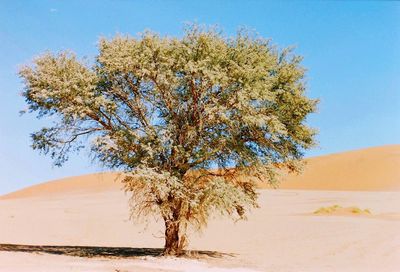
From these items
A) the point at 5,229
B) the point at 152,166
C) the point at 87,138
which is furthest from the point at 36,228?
the point at 152,166

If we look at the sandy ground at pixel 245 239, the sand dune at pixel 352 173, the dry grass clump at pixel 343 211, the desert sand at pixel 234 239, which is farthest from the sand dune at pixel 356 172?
the dry grass clump at pixel 343 211

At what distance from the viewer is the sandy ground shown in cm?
2161

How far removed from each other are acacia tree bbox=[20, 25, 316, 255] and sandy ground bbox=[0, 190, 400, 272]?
9.22 feet

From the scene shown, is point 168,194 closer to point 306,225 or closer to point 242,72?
point 242,72

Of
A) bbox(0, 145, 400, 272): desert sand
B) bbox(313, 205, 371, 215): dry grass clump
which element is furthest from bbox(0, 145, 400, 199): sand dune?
bbox(313, 205, 371, 215): dry grass clump

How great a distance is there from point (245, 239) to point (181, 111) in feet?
48.2

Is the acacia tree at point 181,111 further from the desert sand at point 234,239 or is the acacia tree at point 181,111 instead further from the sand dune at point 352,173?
the sand dune at point 352,173

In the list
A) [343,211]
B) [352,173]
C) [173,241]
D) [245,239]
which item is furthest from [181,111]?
[352,173]

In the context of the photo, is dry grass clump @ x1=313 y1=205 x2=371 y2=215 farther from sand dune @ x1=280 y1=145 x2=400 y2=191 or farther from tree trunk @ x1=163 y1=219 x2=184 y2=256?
sand dune @ x1=280 y1=145 x2=400 y2=191

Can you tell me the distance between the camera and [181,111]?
2411cm

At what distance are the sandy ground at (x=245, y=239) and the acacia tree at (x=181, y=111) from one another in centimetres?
281

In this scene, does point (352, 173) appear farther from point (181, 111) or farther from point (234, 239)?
point (181, 111)

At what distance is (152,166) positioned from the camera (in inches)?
909

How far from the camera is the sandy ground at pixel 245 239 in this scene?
2161 cm
